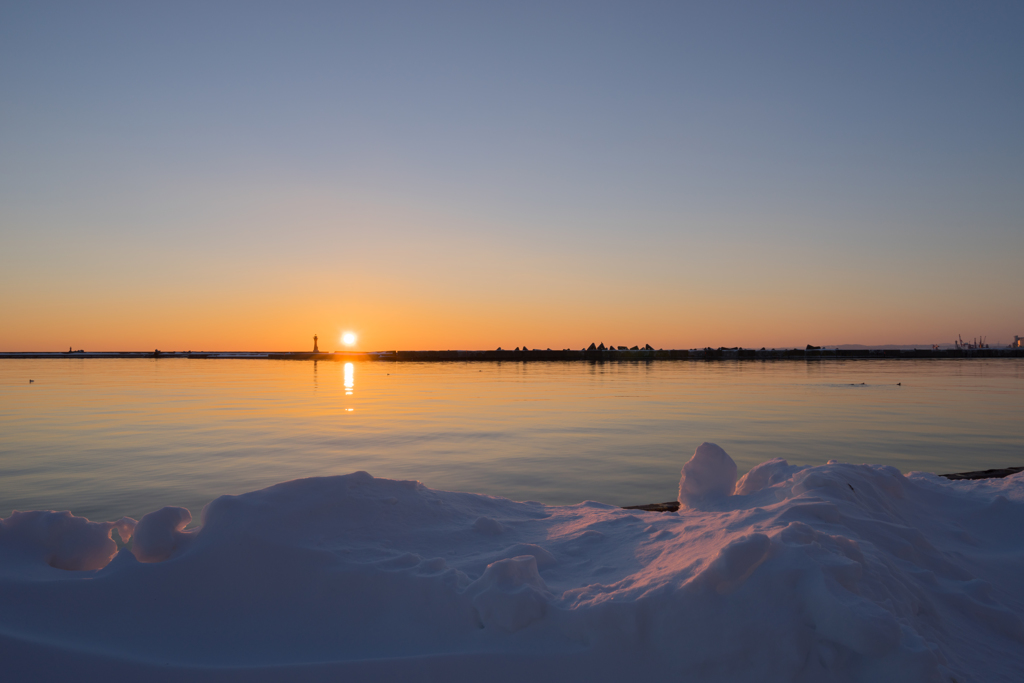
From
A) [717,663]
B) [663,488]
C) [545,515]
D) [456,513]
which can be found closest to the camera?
[717,663]

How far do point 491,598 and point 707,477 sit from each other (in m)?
2.93

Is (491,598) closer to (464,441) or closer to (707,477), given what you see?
(707,477)

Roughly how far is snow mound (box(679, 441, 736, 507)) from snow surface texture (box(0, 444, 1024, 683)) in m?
0.67

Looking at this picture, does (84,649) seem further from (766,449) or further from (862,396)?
(862,396)

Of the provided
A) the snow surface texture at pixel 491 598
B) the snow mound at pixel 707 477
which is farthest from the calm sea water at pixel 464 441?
the snow surface texture at pixel 491 598

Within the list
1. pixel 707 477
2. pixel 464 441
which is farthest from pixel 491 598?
pixel 464 441

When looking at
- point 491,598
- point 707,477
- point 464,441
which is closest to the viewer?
point 491,598

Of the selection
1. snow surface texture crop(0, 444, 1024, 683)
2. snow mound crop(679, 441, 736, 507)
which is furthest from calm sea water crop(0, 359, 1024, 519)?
snow surface texture crop(0, 444, 1024, 683)

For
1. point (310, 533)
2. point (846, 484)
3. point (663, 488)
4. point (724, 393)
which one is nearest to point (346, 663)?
point (310, 533)

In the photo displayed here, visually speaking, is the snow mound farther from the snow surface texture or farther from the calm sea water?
the calm sea water

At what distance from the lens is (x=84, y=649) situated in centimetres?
320

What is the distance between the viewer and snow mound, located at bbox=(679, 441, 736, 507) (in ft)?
18.0

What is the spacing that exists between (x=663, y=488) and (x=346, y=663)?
788cm

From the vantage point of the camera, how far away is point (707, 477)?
5520 millimetres
